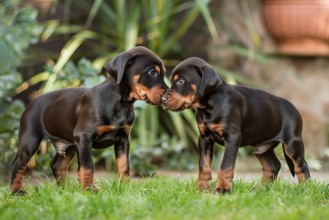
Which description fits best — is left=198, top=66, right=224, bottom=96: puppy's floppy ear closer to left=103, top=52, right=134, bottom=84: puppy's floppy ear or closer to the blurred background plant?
left=103, top=52, right=134, bottom=84: puppy's floppy ear

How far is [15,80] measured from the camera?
21.2 ft

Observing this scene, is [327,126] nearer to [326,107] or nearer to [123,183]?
[326,107]

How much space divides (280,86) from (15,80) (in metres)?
3.66

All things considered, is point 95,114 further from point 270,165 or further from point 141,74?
point 270,165

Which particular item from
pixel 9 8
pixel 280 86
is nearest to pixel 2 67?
pixel 9 8

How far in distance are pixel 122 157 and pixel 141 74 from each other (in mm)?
623

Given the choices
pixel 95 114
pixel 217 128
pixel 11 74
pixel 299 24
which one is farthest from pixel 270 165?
pixel 299 24

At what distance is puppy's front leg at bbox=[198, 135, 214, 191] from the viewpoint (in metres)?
4.45

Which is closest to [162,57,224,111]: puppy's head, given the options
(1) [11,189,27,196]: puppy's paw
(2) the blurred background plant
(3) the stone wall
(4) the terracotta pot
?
(1) [11,189,27,196]: puppy's paw

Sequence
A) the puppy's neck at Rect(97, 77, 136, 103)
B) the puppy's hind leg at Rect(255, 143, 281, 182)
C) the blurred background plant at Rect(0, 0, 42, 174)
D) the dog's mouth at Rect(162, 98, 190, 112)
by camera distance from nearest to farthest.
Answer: the dog's mouth at Rect(162, 98, 190, 112) → the puppy's neck at Rect(97, 77, 136, 103) → the puppy's hind leg at Rect(255, 143, 281, 182) → the blurred background plant at Rect(0, 0, 42, 174)

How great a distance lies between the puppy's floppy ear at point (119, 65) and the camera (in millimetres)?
4309

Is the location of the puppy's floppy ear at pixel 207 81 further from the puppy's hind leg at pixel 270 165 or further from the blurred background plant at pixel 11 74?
the blurred background plant at pixel 11 74

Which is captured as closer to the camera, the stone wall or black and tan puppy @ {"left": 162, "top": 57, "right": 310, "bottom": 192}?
black and tan puppy @ {"left": 162, "top": 57, "right": 310, "bottom": 192}

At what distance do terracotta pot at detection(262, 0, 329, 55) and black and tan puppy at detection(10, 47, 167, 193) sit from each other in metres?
3.83
